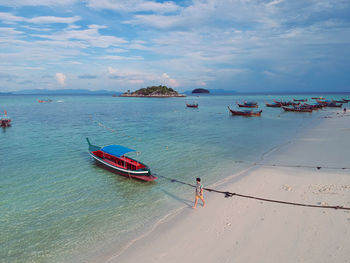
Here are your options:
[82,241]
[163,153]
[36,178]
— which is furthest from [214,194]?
[36,178]

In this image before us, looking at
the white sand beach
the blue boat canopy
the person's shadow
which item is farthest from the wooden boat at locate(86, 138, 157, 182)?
the white sand beach

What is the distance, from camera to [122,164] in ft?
58.9

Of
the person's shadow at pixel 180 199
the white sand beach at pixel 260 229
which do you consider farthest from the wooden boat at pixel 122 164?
the white sand beach at pixel 260 229

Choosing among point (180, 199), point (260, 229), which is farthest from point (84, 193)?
point (260, 229)

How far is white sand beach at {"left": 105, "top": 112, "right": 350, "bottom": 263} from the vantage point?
7801 mm

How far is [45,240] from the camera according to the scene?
972 centimetres

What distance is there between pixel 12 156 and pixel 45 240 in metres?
16.8

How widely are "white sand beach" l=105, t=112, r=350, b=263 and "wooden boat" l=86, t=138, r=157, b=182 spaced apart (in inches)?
198

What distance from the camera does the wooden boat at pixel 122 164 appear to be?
51.9 ft

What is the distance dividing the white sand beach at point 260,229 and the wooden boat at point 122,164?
5020 millimetres

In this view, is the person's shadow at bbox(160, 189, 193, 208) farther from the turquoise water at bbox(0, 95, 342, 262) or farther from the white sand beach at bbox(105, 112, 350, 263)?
the white sand beach at bbox(105, 112, 350, 263)

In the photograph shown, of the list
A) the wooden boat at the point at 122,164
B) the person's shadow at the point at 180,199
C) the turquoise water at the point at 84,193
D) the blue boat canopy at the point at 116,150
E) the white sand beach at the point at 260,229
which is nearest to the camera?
the white sand beach at the point at 260,229

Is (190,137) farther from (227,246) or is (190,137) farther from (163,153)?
(227,246)

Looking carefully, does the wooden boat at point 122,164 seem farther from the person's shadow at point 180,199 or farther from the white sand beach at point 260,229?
the white sand beach at point 260,229
